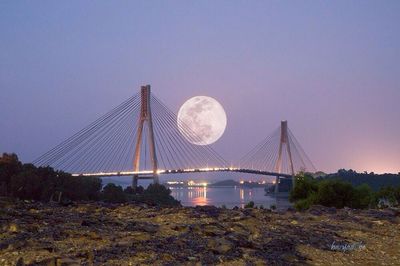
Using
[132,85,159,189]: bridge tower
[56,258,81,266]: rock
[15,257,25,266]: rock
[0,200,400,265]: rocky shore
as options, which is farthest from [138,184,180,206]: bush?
[15,257,25,266]: rock

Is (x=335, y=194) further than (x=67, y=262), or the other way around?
(x=335, y=194)

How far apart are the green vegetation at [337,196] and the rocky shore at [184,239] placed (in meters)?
17.0

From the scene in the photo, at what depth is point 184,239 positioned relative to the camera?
373 inches

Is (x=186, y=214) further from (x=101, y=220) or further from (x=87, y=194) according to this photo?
(x=87, y=194)

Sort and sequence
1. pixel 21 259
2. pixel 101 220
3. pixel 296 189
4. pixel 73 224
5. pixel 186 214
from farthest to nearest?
pixel 296 189 → pixel 186 214 → pixel 101 220 → pixel 73 224 → pixel 21 259

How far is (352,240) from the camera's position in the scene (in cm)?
1112

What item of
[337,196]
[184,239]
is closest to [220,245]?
[184,239]

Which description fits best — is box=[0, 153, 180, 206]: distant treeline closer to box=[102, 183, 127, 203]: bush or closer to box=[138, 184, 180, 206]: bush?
box=[102, 183, 127, 203]: bush

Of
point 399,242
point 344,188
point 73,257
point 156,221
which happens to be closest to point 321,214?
point 399,242

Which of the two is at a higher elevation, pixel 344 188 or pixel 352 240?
pixel 344 188

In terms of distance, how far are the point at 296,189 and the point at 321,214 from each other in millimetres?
21627

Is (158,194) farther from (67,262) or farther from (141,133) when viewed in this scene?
(67,262)

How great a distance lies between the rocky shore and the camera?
7902 mm

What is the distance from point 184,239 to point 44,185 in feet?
63.8
